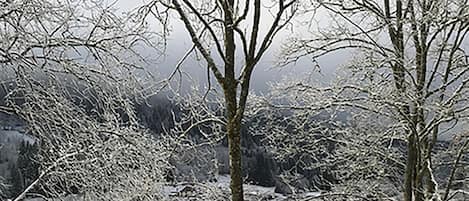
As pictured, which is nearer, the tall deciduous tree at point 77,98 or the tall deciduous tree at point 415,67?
the tall deciduous tree at point 77,98

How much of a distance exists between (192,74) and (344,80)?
3.19 metres

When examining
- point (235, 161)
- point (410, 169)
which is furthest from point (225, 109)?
point (410, 169)

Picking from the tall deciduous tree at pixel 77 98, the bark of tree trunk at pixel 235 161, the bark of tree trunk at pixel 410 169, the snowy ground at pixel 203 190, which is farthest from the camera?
the bark of tree trunk at pixel 410 169

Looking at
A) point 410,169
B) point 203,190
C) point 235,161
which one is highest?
point 410,169

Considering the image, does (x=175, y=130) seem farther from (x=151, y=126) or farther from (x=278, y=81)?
(x=278, y=81)

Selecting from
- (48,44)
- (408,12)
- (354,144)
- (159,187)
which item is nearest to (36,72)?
(48,44)

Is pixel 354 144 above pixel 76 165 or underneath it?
above

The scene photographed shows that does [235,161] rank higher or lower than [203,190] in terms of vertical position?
higher

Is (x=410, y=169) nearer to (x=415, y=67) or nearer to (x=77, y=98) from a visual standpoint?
(x=415, y=67)

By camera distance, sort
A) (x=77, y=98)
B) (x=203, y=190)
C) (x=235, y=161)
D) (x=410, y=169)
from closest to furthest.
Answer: (x=77, y=98) → (x=235, y=161) → (x=203, y=190) → (x=410, y=169)

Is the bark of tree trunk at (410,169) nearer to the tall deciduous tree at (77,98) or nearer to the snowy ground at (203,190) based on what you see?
the snowy ground at (203,190)

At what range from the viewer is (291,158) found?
36.1 feet

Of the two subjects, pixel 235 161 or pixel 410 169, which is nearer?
pixel 235 161

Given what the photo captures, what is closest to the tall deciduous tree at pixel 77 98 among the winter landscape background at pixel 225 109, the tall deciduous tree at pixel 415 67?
the winter landscape background at pixel 225 109
